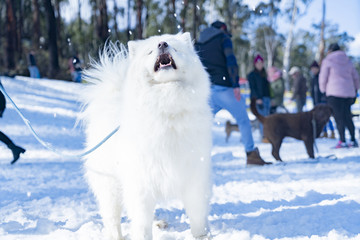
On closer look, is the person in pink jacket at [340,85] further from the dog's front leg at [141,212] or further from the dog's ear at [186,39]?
the dog's front leg at [141,212]

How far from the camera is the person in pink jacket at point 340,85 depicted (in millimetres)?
6383

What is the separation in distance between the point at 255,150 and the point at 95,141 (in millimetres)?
3250

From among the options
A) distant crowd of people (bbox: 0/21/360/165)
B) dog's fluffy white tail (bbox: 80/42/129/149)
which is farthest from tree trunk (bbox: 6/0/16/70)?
dog's fluffy white tail (bbox: 80/42/129/149)

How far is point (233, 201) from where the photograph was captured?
11.7 ft

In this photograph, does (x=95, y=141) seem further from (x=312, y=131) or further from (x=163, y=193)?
(x=312, y=131)

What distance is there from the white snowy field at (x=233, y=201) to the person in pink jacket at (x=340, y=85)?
0.58m

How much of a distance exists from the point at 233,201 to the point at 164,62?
1975mm

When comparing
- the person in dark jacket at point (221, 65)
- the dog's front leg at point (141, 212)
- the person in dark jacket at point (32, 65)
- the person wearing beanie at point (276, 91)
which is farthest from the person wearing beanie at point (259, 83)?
the person in dark jacket at point (32, 65)

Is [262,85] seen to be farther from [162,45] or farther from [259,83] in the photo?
[162,45]

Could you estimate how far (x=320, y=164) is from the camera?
16.8ft

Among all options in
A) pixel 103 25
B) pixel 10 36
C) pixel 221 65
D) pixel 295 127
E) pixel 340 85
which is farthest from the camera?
pixel 103 25

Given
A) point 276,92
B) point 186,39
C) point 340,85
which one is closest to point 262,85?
point 276,92

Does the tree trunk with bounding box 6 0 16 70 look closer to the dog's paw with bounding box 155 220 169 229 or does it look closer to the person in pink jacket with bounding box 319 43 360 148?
the person in pink jacket with bounding box 319 43 360 148

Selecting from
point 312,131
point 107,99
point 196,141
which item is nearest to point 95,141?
point 107,99
